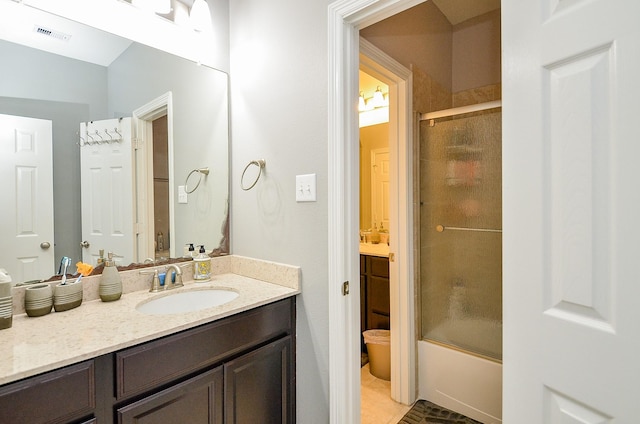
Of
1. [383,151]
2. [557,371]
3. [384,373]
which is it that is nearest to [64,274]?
[557,371]

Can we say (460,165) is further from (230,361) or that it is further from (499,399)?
(230,361)

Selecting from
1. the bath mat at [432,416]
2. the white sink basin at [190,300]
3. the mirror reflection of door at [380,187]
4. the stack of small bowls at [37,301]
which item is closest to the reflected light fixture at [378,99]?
the mirror reflection of door at [380,187]

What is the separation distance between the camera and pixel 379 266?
2.71 meters

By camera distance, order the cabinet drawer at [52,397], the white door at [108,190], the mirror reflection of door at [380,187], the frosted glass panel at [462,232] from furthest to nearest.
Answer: the mirror reflection of door at [380,187], the frosted glass panel at [462,232], the white door at [108,190], the cabinet drawer at [52,397]

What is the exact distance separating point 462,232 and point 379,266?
0.81m

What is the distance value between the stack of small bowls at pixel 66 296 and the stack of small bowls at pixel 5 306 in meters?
0.15

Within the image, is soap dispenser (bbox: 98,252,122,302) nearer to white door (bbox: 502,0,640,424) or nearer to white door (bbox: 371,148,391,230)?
white door (bbox: 502,0,640,424)

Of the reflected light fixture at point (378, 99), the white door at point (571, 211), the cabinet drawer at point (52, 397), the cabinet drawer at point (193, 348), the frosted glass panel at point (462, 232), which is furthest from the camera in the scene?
the reflected light fixture at point (378, 99)

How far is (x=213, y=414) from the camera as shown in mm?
1146

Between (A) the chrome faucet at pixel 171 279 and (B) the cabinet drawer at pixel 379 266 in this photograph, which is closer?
(A) the chrome faucet at pixel 171 279

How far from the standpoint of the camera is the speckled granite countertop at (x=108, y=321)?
32.9 inches

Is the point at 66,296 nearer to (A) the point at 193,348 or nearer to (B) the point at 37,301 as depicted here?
(B) the point at 37,301

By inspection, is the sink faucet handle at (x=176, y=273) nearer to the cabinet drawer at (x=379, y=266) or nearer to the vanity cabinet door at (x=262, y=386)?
the vanity cabinet door at (x=262, y=386)

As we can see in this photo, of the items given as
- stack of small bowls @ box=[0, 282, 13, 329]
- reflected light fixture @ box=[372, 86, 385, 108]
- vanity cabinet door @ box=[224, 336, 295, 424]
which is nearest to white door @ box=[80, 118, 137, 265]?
stack of small bowls @ box=[0, 282, 13, 329]
